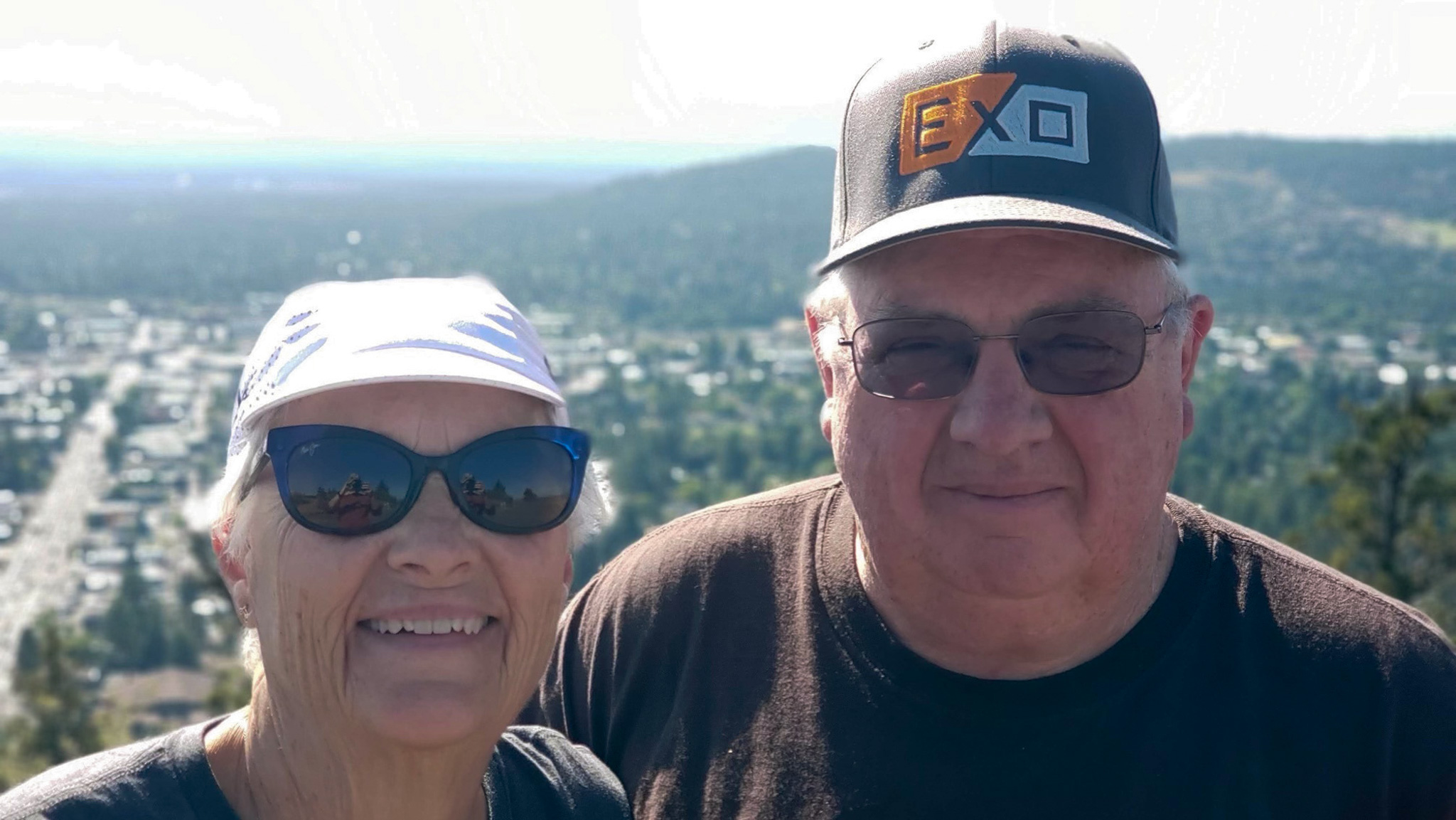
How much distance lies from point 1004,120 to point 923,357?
510mm

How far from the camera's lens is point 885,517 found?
2900mm

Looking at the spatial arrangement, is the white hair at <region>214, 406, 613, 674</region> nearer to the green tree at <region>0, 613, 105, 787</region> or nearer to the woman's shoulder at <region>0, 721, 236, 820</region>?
the woman's shoulder at <region>0, 721, 236, 820</region>

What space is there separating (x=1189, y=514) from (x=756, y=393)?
83.7 metres

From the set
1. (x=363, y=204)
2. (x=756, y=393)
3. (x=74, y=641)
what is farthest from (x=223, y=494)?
(x=363, y=204)

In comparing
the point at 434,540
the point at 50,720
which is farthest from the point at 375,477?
the point at 50,720

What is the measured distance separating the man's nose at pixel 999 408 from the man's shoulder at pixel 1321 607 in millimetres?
537

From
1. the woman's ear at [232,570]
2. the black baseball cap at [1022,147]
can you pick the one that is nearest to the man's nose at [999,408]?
the black baseball cap at [1022,147]

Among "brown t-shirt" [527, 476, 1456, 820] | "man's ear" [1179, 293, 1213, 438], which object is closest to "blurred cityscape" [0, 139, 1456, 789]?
"brown t-shirt" [527, 476, 1456, 820]

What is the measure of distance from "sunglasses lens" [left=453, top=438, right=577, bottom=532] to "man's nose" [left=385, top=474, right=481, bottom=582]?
0.10ft

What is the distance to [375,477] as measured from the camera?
96.4 inches

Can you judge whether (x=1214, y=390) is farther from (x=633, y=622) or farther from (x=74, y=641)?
(x=633, y=622)

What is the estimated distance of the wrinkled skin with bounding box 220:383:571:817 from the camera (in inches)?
97.2

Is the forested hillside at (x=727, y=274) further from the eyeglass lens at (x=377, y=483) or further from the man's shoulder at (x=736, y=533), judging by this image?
the eyeglass lens at (x=377, y=483)

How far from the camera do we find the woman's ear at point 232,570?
2.64 metres
